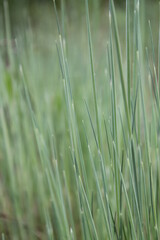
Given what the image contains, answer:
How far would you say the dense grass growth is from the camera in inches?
14.9

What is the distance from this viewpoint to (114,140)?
384 millimetres

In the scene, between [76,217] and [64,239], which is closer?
[64,239]

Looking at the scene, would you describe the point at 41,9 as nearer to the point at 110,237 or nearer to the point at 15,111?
the point at 15,111

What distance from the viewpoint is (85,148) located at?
95 cm

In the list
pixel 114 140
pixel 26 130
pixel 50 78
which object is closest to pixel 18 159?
pixel 26 130

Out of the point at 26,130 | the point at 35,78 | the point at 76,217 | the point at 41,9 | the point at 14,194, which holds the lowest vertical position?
the point at 76,217

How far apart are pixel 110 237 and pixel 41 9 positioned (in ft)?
11.0

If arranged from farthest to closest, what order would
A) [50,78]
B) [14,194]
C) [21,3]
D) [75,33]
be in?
[21,3] → [75,33] → [50,78] → [14,194]

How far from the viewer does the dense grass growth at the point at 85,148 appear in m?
0.38

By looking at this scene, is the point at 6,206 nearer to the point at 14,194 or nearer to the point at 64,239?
the point at 14,194

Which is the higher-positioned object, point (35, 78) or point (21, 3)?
point (21, 3)

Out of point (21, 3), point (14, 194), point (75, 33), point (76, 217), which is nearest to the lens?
point (14, 194)

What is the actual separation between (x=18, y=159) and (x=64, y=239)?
0.44 m

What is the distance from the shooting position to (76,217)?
906mm
